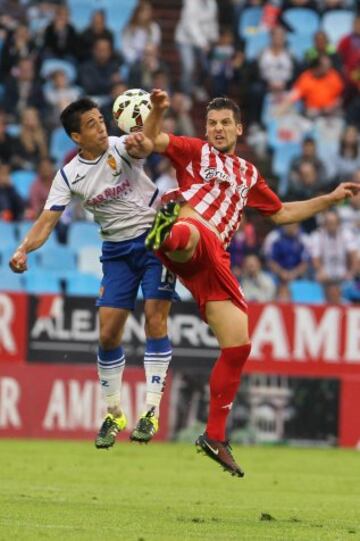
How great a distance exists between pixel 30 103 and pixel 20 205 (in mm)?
2107

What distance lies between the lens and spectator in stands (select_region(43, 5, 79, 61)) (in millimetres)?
24156

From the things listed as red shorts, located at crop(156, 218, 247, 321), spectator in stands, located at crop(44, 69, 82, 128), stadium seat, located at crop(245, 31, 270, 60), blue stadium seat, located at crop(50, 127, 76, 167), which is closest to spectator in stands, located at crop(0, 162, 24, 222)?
blue stadium seat, located at crop(50, 127, 76, 167)

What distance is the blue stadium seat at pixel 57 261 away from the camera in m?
21.8

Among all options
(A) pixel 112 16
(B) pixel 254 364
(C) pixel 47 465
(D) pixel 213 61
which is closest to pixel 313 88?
(D) pixel 213 61

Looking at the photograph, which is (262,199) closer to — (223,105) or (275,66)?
(223,105)

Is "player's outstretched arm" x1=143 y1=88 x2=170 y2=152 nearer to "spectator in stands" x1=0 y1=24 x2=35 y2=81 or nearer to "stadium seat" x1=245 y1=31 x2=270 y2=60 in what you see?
"spectator in stands" x1=0 y1=24 x2=35 y2=81

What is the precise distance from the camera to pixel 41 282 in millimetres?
21516

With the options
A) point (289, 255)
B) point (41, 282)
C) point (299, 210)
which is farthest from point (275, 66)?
point (299, 210)

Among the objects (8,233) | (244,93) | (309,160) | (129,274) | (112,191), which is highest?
(244,93)

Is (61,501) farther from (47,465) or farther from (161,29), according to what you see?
(161,29)

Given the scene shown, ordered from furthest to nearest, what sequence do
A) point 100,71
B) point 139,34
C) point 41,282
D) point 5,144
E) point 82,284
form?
point 139,34 → point 100,71 → point 5,144 → point 41,282 → point 82,284

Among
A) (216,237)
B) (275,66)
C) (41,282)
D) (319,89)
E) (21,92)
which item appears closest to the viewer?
(216,237)

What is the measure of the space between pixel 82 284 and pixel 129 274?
898 centimetres

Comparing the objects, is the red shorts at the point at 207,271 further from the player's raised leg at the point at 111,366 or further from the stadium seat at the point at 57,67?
the stadium seat at the point at 57,67
